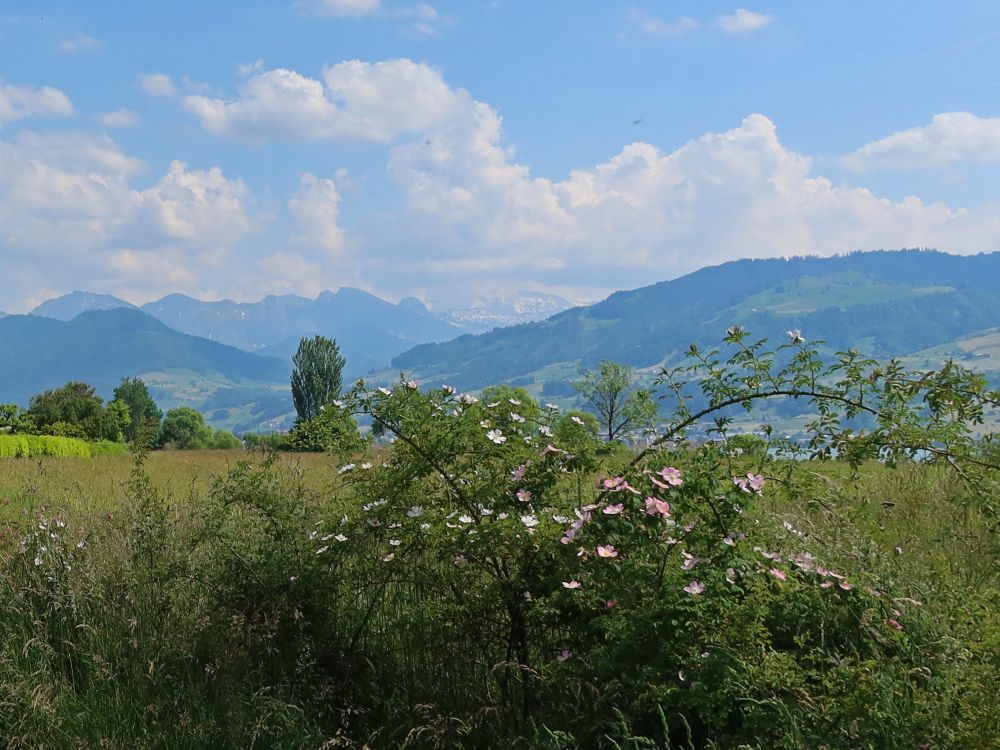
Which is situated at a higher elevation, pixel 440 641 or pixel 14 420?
pixel 14 420

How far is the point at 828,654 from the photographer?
3.32 m

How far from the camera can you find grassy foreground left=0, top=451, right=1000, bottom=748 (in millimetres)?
3309

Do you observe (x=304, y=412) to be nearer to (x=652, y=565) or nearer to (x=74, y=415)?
(x=74, y=415)

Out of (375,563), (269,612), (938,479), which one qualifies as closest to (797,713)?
(375,563)

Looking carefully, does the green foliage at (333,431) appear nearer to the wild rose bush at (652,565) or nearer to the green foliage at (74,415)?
the wild rose bush at (652,565)

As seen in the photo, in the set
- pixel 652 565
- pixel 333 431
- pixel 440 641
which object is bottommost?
pixel 440 641

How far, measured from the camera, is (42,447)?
29656 millimetres

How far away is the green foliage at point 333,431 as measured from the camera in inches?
203

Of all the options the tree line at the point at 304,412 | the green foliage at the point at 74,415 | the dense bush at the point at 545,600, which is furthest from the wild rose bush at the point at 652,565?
the green foliage at the point at 74,415

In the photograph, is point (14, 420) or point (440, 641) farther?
point (14, 420)

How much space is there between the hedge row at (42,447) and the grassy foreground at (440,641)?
76.9 ft

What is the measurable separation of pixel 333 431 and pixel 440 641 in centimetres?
162

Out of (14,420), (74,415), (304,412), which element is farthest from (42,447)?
(304,412)

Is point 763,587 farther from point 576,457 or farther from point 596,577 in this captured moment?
point 576,457
